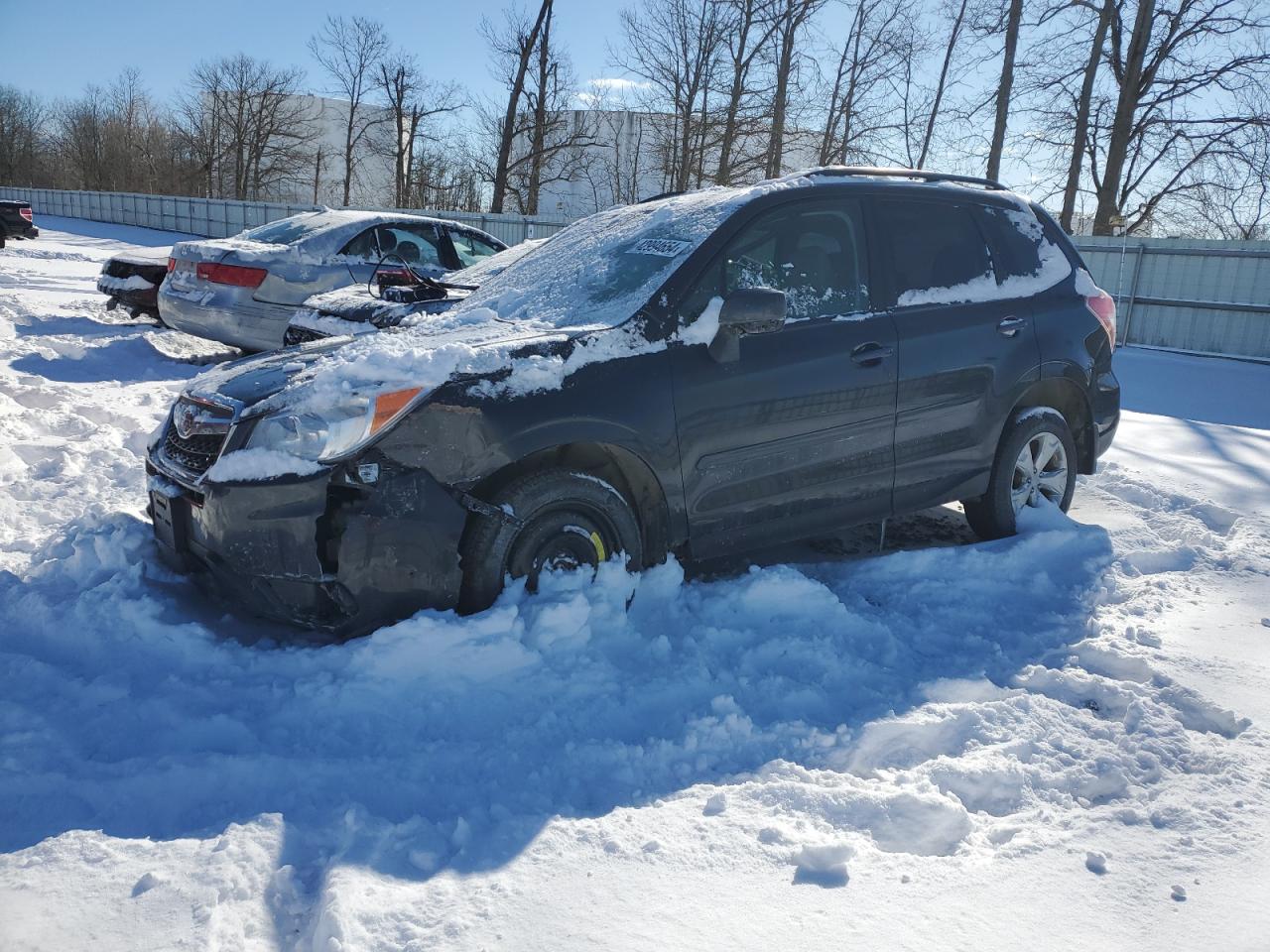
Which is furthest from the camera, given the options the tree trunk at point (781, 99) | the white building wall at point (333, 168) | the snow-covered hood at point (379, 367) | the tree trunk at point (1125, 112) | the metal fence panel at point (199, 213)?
the white building wall at point (333, 168)

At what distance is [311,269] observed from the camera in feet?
29.9

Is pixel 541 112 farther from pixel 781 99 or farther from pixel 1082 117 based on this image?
pixel 1082 117

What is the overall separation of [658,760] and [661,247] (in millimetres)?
2172

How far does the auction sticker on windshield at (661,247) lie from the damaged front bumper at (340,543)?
144 cm

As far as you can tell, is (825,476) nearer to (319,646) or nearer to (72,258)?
(319,646)

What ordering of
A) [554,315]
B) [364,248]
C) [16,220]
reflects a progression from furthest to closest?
[16,220], [364,248], [554,315]

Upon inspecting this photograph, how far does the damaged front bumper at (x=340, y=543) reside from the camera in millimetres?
3078

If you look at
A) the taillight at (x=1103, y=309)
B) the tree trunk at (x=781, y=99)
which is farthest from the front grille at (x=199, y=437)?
the tree trunk at (x=781, y=99)

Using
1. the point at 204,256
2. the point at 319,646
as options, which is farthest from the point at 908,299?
the point at 204,256

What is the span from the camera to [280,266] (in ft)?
29.6

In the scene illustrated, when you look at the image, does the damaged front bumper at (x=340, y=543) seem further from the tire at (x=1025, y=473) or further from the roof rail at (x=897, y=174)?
the tire at (x=1025, y=473)

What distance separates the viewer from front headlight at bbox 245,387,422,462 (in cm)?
311

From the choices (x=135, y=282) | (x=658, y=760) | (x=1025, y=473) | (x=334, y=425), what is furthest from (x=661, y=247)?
(x=135, y=282)

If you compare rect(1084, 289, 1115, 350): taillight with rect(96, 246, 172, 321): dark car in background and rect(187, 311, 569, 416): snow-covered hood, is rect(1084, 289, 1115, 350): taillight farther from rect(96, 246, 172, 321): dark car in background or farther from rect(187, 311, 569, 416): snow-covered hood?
rect(96, 246, 172, 321): dark car in background
